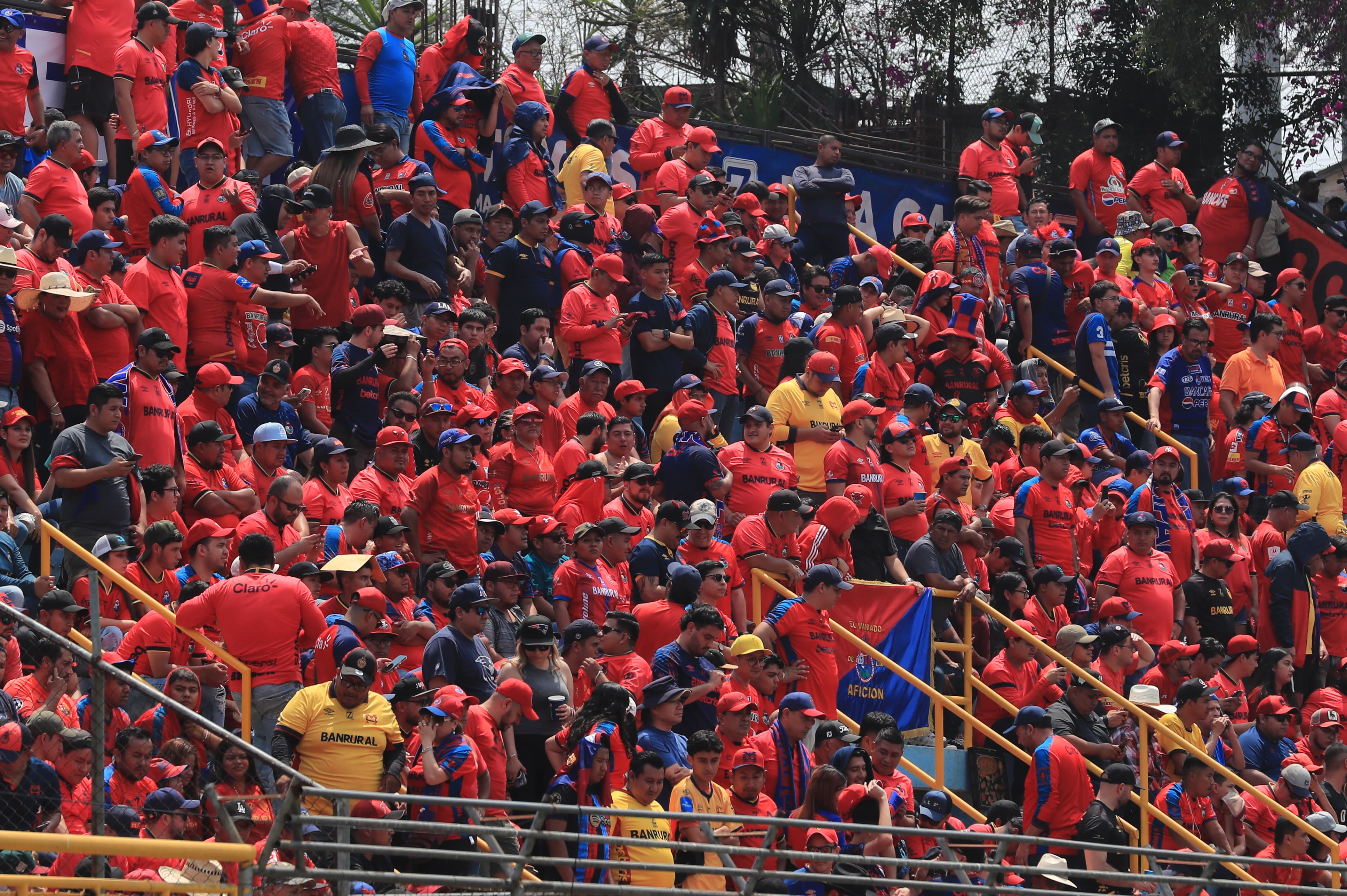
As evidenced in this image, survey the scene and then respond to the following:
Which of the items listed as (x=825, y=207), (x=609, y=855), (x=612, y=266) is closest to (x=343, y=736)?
(x=609, y=855)

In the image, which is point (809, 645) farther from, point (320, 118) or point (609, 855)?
point (320, 118)

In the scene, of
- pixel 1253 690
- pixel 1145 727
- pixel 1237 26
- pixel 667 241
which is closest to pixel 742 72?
pixel 1237 26

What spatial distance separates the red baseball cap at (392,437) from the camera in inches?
482

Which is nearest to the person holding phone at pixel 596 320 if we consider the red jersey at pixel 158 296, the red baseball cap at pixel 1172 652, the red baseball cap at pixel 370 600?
the red jersey at pixel 158 296

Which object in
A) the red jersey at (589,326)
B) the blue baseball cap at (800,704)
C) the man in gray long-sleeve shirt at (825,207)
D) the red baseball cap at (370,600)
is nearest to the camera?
the red baseball cap at (370,600)

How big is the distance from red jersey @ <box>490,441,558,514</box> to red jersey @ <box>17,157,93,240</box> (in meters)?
3.48

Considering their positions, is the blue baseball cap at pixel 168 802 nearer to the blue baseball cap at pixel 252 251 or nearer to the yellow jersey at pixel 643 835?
the yellow jersey at pixel 643 835

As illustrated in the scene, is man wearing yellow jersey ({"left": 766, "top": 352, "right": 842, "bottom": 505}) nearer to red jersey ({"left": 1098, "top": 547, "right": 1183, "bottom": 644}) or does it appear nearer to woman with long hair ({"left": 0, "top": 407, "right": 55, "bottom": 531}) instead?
red jersey ({"left": 1098, "top": 547, "right": 1183, "bottom": 644})

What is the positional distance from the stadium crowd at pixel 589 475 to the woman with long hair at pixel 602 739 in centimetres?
3

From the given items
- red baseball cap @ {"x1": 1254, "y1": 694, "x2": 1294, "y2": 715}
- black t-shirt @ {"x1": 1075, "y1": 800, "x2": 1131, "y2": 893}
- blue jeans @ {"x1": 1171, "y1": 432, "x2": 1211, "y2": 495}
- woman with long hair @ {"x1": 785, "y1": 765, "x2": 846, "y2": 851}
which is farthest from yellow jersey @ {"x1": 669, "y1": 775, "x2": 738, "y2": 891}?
blue jeans @ {"x1": 1171, "y1": 432, "x2": 1211, "y2": 495}

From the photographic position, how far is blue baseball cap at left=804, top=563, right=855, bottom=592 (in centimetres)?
1186

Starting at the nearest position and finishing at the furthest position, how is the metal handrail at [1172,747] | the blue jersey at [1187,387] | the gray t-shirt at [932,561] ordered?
the metal handrail at [1172,747] → the gray t-shirt at [932,561] → the blue jersey at [1187,387]

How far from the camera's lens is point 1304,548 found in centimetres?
1552

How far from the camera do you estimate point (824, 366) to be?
1446cm
